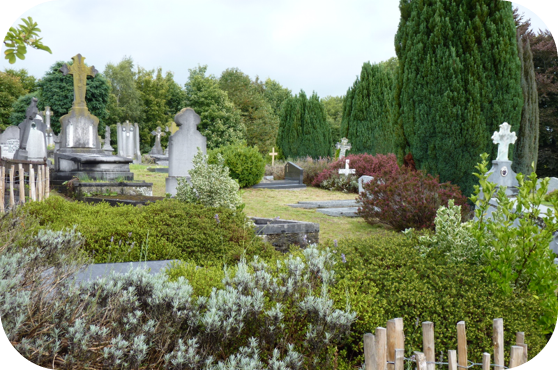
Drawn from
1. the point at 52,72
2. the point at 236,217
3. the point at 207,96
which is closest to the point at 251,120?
the point at 207,96

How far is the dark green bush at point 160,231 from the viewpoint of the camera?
4.84 metres

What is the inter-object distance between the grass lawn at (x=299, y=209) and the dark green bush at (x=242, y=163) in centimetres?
41

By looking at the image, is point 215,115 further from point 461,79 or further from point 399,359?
point 399,359

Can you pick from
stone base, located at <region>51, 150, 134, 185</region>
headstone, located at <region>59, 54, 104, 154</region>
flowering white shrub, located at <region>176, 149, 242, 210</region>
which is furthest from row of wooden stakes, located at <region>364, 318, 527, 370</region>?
headstone, located at <region>59, 54, 104, 154</region>

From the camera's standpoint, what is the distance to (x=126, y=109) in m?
41.3

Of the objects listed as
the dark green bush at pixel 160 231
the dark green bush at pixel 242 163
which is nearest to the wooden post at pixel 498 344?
the dark green bush at pixel 160 231

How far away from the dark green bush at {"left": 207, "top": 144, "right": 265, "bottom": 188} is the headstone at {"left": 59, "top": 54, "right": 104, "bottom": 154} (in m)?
3.70

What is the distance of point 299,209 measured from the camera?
1057 cm

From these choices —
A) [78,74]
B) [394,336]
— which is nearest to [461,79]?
[394,336]

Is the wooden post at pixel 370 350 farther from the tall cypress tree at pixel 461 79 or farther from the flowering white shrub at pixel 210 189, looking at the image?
the tall cypress tree at pixel 461 79

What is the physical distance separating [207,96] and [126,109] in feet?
45.9

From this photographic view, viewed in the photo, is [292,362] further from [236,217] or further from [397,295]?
[236,217]

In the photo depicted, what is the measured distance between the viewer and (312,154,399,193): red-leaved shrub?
50.3ft

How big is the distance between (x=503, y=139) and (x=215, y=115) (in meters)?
23.7
